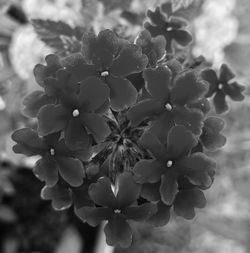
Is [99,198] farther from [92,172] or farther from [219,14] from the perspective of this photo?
[219,14]

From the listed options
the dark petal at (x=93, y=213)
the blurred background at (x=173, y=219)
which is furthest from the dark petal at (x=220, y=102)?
the blurred background at (x=173, y=219)

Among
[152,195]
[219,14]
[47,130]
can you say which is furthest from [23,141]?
[219,14]

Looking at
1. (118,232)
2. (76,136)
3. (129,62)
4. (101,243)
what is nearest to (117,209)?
(118,232)

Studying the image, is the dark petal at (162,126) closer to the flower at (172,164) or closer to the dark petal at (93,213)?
the flower at (172,164)

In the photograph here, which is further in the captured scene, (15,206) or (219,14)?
(15,206)

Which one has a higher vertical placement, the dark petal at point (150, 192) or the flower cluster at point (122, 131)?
the flower cluster at point (122, 131)

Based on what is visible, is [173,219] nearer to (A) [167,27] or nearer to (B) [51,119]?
(A) [167,27]
